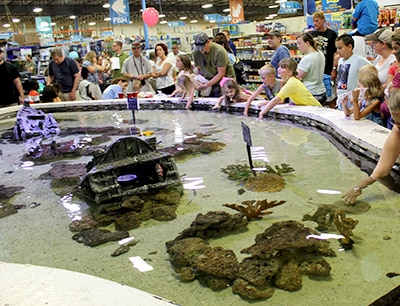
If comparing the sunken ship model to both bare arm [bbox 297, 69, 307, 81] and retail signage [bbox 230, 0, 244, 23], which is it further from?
retail signage [bbox 230, 0, 244, 23]

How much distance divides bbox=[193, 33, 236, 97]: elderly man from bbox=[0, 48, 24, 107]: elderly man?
376cm

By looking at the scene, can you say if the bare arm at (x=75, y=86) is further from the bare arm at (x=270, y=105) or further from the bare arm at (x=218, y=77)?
the bare arm at (x=270, y=105)

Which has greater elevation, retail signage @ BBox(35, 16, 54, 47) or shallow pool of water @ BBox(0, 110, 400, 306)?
retail signage @ BBox(35, 16, 54, 47)

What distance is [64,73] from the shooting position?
9.09 metres

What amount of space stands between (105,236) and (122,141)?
1095 mm

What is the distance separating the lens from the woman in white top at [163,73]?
9047mm

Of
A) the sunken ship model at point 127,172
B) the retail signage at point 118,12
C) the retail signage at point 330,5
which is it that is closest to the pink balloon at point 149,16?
the retail signage at point 118,12

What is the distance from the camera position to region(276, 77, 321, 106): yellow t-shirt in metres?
5.64

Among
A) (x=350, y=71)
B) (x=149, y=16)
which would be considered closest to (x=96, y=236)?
(x=350, y=71)

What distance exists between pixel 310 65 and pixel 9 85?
6.04 m

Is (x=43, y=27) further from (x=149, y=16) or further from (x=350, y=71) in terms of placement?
(x=350, y=71)

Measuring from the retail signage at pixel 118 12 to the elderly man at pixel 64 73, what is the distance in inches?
305

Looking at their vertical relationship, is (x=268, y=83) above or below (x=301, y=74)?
below

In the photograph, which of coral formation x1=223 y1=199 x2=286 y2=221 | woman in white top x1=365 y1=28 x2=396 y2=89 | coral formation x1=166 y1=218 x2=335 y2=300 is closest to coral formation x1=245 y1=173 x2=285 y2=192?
coral formation x1=223 y1=199 x2=286 y2=221
